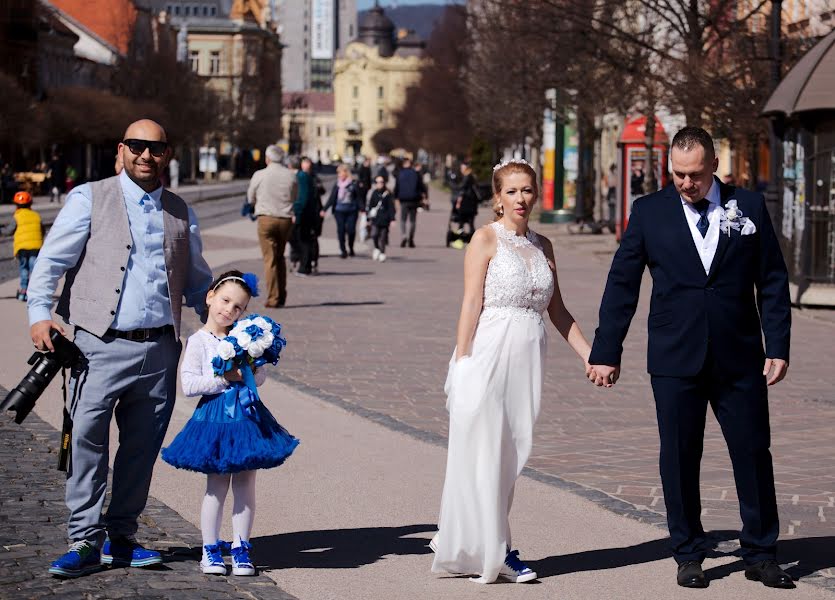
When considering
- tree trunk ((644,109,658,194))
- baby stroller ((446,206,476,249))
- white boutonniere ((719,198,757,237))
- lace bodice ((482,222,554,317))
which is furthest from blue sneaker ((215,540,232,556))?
baby stroller ((446,206,476,249))

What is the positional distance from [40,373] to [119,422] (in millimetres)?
401

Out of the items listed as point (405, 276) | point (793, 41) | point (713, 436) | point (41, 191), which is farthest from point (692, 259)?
point (41, 191)

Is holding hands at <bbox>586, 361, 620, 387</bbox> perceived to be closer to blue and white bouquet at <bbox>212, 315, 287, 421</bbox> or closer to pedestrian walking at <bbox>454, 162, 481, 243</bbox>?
blue and white bouquet at <bbox>212, 315, 287, 421</bbox>

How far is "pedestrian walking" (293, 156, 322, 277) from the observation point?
2384cm

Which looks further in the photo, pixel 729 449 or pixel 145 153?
pixel 729 449

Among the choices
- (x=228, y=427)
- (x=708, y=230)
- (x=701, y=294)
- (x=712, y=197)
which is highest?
(x=712, y=197)

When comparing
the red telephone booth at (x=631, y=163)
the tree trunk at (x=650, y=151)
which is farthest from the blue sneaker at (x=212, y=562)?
the red telephone booth at (x=631, y=163)

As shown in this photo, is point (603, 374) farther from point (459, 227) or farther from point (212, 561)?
point (459, 227)

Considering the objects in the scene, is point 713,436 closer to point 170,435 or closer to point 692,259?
point 170,435

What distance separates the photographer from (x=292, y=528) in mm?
7383

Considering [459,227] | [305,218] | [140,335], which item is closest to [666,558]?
[140,335]

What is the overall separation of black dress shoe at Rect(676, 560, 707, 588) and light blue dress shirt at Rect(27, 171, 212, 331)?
2.08 m

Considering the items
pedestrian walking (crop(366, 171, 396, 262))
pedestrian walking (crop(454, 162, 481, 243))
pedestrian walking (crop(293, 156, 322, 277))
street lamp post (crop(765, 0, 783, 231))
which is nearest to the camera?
street lamp post (crop(765, 0, 783, 231))

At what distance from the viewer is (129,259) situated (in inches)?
253
